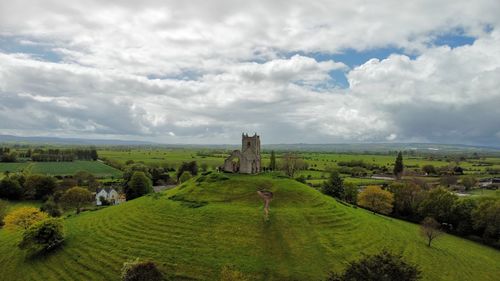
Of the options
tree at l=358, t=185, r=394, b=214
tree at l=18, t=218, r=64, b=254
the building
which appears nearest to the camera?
tree at l=18, t=218, r=64, b=254

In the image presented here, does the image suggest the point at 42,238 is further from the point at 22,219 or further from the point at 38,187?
the point at 38,187

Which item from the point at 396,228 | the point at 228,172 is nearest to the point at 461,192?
the point at 396,228

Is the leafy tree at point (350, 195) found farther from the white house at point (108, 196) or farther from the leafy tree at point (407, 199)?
the white house at point (108, 196)

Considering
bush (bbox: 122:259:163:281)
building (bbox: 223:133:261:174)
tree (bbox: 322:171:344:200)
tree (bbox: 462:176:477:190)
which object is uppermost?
building (bbox: 223:133:261:174)

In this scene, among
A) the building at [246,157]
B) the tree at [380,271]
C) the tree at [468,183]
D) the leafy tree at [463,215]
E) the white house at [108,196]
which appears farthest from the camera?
the tree at [468,183]

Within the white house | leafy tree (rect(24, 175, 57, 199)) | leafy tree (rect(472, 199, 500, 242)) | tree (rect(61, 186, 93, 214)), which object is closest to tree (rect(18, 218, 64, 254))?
tree (rect(61, 186, 93, 214))

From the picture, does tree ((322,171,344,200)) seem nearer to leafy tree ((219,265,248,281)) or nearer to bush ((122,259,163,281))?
leafy tree ((219,265,248,281))

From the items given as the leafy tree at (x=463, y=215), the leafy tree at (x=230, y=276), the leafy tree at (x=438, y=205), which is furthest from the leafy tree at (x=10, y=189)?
the leafy tree at (x=463, y=215)
